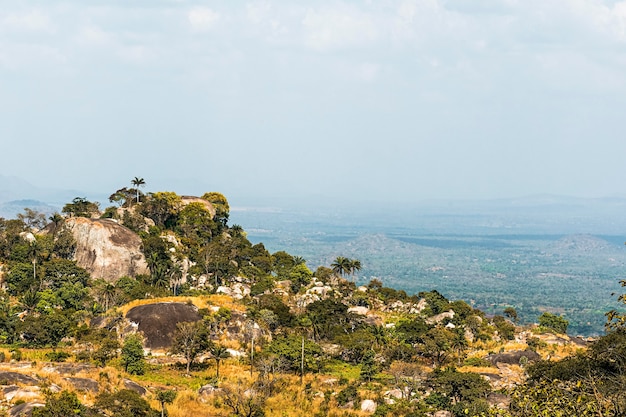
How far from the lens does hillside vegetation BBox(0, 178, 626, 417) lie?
38.3 metres

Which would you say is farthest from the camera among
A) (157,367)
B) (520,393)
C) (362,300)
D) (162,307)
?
(362,300)

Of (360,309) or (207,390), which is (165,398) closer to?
(207,390)

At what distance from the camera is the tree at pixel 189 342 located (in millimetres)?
53094

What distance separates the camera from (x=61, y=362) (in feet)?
159

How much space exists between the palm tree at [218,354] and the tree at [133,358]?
6533mm

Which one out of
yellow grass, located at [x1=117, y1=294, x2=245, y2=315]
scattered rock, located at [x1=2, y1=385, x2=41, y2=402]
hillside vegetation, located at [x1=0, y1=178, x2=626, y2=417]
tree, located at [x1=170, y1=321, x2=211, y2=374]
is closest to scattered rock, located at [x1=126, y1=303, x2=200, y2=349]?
hillside vegetation, located at [x1=0, y1=178, x2=626, y2=417]

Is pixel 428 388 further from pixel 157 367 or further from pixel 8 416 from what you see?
pixel 8 416

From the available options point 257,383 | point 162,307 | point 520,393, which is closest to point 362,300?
point 162,307

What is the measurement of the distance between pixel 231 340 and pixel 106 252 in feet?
97.5

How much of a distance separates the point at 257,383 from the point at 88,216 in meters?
55.1

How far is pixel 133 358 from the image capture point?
167 ft

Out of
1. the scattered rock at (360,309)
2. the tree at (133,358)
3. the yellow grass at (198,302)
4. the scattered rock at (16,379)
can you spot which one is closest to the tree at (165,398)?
the scattered rock at (16,379)

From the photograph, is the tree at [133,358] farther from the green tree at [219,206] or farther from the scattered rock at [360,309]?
the green tree at [219,206]

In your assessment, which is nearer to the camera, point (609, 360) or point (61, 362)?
point (609, 360)
